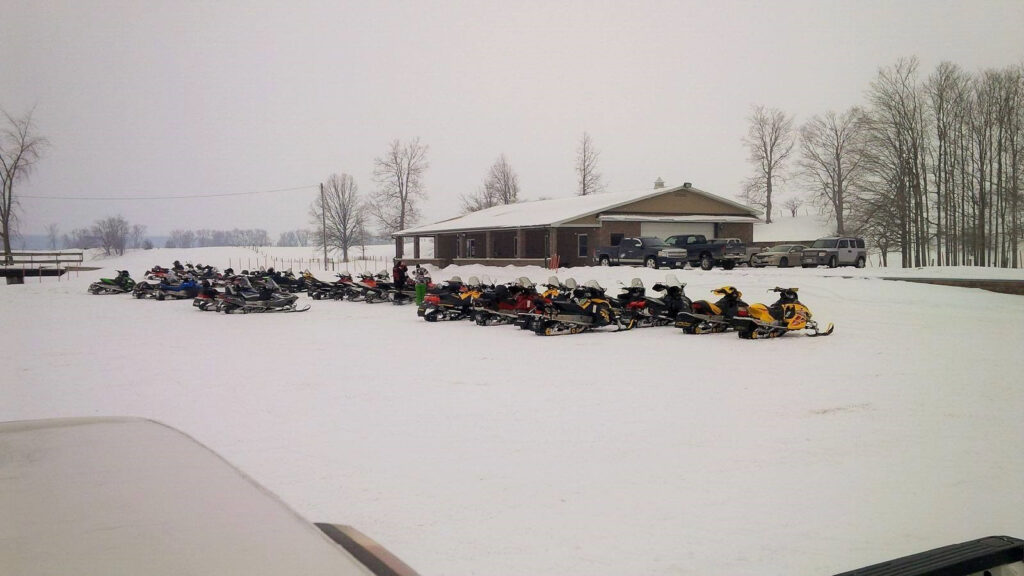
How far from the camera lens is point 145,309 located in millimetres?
21906

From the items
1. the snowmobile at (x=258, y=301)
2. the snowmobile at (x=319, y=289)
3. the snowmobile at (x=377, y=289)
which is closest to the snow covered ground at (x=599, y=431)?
the snowmobile at (x=258, y=301)

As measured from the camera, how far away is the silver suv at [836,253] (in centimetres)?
3322

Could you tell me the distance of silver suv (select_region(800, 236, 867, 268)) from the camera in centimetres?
3322

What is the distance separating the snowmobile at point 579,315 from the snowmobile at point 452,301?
8.60 feet

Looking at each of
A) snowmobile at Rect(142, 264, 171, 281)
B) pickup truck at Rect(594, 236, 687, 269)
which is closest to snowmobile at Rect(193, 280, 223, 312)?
snowmobile at Rect(142, 264, 171, 281)

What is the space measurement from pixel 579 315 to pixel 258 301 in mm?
10305

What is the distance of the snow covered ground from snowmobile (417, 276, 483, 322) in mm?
3162

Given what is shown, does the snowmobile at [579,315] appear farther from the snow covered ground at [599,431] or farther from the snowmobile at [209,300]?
the snowmobile at [209,300]

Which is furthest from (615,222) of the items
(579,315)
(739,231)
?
(579,315)

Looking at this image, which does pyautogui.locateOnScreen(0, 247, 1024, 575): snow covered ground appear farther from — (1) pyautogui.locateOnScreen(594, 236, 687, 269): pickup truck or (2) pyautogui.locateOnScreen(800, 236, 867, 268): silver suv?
(2) pyautogui.locateOnScreen(800, 236, 867, 268): silver suv

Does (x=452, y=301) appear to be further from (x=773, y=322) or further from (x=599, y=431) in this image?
(x=599, y=431)

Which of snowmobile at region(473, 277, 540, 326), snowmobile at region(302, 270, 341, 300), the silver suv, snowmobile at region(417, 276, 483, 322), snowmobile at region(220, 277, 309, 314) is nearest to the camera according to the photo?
snowmobile at region(473, 277, 540, 326)

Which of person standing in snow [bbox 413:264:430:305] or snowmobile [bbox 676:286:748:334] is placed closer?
snowmobile [bbox 676:286:748:334]

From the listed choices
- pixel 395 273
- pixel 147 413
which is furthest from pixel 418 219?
pixel 147 413
